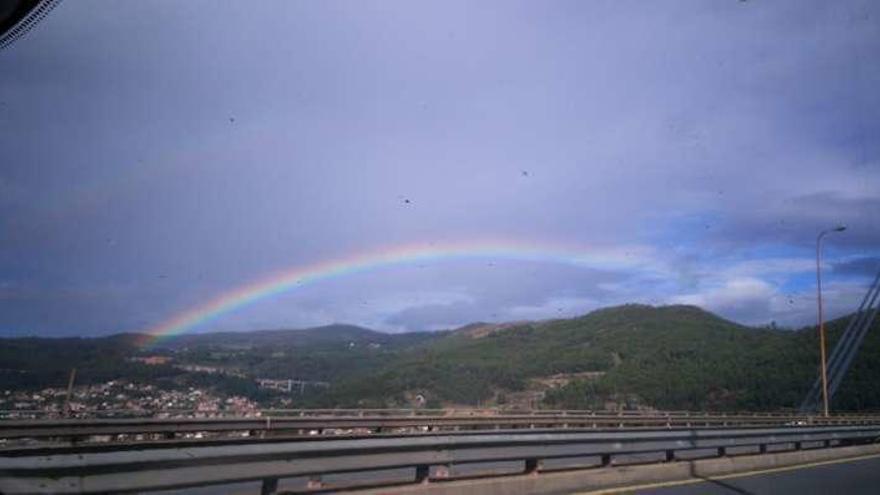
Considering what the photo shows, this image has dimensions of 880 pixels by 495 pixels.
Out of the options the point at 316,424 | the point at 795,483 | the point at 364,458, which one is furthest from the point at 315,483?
the point at 316,424

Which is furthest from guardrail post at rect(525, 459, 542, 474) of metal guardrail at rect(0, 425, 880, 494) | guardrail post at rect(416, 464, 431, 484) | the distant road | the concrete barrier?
guardrail post at rect(416, 464, 431, 484)

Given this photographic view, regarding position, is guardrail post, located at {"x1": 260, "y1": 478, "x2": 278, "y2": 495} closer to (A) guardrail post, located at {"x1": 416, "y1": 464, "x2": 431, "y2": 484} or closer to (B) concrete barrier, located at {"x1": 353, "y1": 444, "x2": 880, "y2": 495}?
(B) concrete barrier, located at {"x1": 353, "y1": 444, "x2": 880, "y2": 495}

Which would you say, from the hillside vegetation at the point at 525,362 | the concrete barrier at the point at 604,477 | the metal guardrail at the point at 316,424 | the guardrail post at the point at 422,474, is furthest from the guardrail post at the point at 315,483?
the metal guardrail at the point at 316,424

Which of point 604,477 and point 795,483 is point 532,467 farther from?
point 795,483

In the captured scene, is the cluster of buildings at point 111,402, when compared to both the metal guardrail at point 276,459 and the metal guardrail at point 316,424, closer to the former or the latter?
the metal guardrail at point 316,424

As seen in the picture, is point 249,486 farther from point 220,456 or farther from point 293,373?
point 293,373
